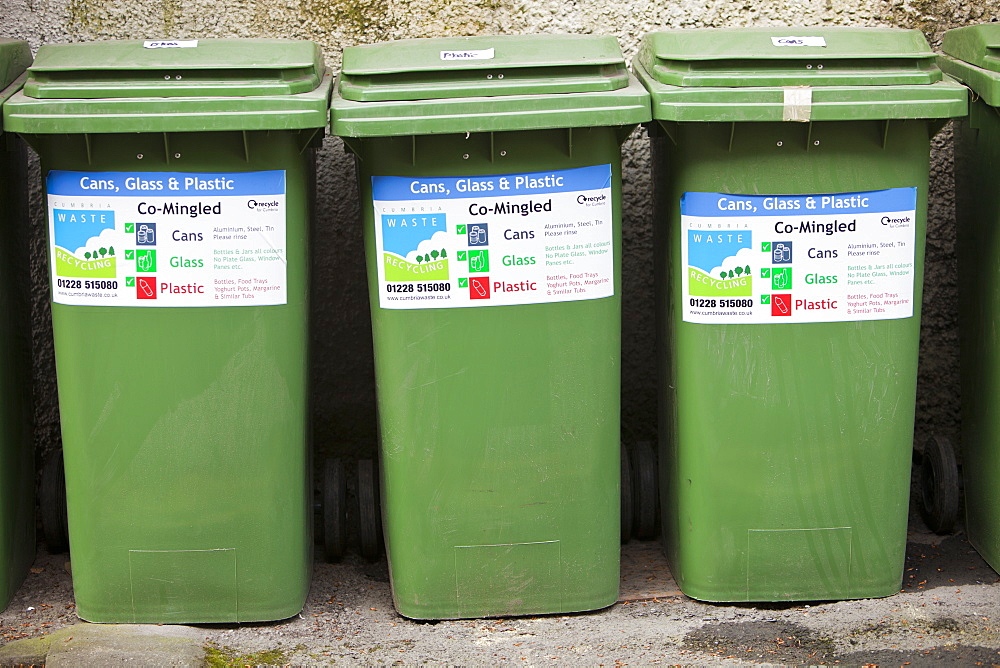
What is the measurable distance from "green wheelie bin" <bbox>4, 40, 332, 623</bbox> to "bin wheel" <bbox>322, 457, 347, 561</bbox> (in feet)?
1.47

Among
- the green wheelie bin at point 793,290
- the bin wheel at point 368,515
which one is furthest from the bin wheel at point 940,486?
the bin wheel at point 368,515

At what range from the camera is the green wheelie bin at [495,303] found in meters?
2.95

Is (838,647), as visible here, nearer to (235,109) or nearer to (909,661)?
(909,661)

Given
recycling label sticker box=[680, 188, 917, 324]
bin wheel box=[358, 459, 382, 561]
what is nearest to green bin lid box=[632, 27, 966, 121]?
recycling label sticker box=[680, 188, 917, 324]

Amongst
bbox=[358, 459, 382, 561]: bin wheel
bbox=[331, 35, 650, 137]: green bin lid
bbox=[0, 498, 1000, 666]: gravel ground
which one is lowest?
bbox=[0, 498, 1000, 666]: gravel ground

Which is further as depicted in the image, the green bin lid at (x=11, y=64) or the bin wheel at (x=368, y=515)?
the bin wheel at (x=368, y=515)

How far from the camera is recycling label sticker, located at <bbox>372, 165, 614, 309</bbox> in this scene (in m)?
2.98

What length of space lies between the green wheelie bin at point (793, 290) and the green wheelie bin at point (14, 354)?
1.88 m

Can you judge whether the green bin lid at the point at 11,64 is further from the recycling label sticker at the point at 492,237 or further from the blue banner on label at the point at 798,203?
the blue banner on label at the point at 798,203

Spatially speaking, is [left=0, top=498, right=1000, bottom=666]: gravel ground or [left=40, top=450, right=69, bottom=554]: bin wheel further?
[left=40, top=450, right=69, bottom=554]: bin wheel

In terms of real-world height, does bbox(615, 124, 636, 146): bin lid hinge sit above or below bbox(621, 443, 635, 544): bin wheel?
above

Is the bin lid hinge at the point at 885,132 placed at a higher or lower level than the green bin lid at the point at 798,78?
lower

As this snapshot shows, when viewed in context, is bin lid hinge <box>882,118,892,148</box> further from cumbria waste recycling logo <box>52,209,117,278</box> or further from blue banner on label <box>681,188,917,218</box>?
cumbria waste recycling logo <box>52,209,117,278</box>

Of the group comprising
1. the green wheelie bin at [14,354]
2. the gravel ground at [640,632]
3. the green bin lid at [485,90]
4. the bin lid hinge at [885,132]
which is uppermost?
the green bin lid at [485,90]
